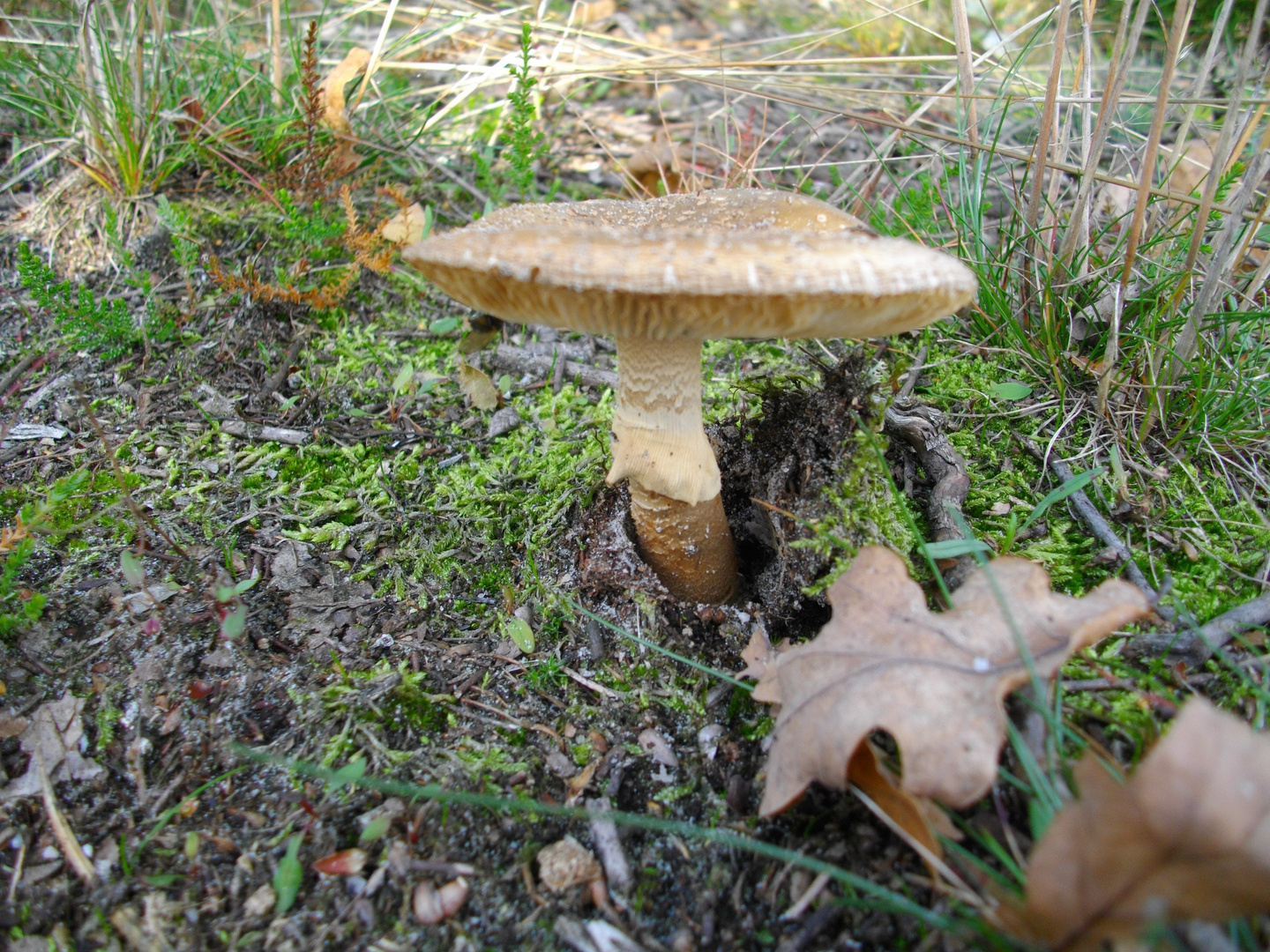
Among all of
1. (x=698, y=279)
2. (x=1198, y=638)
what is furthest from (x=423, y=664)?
(x=1198, y=638)

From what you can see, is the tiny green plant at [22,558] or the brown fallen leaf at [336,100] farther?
the brown fallen leaf at [336,100]

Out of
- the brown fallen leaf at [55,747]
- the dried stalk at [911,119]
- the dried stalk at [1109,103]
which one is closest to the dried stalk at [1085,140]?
the dried stalk at [1109,103]

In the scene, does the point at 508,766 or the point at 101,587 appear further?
the point at 101,587

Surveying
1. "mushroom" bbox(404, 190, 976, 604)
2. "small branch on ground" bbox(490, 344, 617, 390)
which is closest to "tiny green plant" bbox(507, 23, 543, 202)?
"small branch on ground" bbox(490, 344, 617, 390)

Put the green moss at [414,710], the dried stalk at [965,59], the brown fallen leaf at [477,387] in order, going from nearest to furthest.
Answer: the green moss at [414,710]
the dried stalk at [965,59]
the brown fallen leaf at [477,387]

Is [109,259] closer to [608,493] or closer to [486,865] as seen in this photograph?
[608,493]

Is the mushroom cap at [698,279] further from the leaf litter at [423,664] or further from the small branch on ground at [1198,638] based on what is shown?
the small branch on ground at [1198,638]

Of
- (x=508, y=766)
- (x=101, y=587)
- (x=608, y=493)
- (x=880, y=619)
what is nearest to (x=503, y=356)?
(x=608, y=493)
